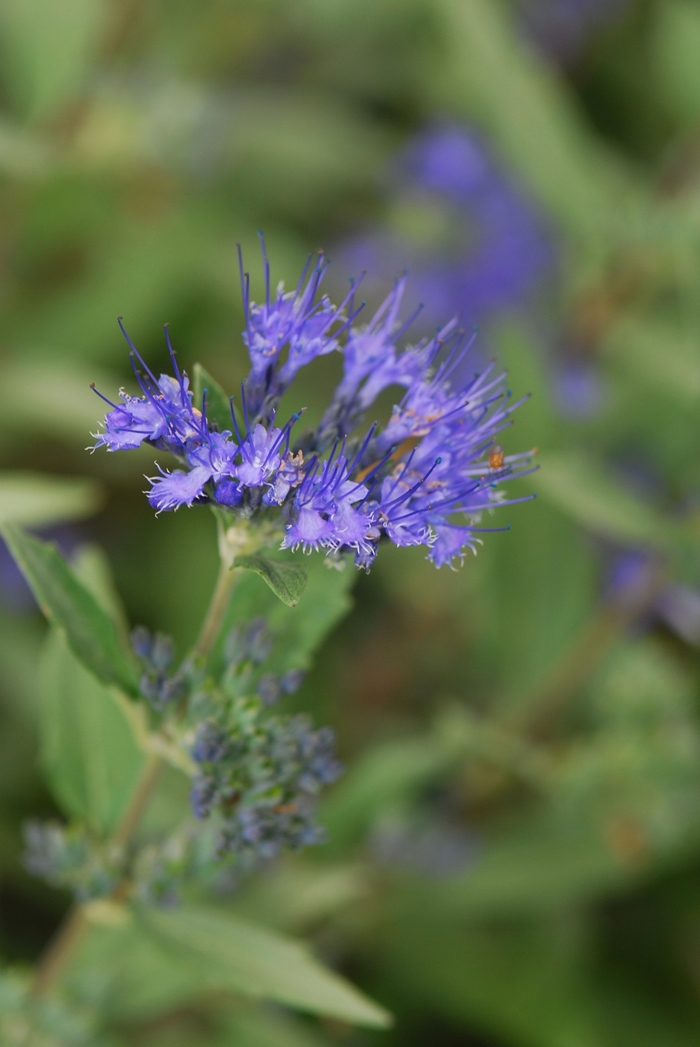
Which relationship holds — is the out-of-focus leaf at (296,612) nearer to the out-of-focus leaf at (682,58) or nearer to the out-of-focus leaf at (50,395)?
the out-of-focus leaf at (50,395)

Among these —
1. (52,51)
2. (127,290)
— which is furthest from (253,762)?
(52,51)

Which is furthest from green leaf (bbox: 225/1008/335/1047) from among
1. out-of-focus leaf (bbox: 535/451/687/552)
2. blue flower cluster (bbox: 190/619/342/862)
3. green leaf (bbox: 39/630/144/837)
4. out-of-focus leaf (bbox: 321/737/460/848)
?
out-of-focus leaf (bbox: 535/451/687/552)

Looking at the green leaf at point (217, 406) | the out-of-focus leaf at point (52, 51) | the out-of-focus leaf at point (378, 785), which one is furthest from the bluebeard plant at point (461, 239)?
the green leaf at point (217, 406)

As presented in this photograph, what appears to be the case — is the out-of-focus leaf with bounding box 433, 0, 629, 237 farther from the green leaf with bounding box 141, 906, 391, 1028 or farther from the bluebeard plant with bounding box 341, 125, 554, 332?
the green leaf with bounding box 141, 906, 391, 1028

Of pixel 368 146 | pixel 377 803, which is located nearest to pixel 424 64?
pixel 368 146

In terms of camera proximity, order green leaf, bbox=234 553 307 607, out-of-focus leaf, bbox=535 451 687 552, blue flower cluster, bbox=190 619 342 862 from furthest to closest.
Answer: out-of-focus leaf, bbox=535 451 687 552
blue flower cluster, bbox=190 619 342 862
green leaf, bbox=234 553 307 607

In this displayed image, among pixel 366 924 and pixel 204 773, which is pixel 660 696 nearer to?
pixel 366 924
